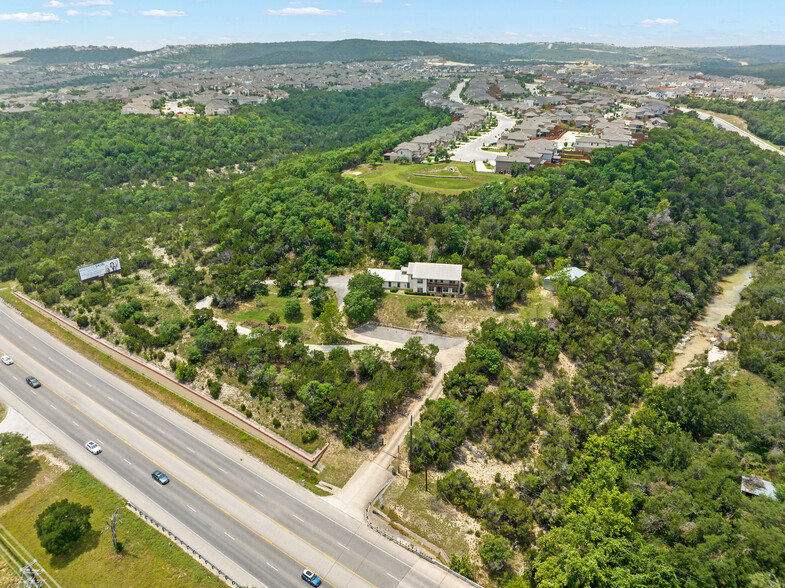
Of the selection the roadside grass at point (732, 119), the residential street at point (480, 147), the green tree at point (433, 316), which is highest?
the roadside grass at point (732, 119)

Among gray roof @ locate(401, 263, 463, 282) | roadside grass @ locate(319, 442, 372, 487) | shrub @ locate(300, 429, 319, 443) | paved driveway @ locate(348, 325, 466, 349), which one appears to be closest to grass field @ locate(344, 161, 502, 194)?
gray roof @ locate(401, 263, 463, 282)

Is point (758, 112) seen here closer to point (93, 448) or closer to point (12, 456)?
point (93, 448)

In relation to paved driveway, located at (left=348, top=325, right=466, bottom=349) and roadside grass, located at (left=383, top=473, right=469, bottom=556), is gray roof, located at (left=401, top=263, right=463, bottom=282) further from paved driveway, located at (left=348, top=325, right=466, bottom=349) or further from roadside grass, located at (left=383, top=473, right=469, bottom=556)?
roadside grass, located at (left=383, top=473, right=469, bottom=556)

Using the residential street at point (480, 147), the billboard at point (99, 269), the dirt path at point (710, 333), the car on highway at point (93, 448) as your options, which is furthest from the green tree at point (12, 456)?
the residential street at point (480, 147)

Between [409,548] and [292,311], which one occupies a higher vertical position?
[292,311]

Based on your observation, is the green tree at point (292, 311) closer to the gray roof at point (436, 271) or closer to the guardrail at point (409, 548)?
the gray roof at point (436, 271)

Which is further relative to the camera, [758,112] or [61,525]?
[758,112]

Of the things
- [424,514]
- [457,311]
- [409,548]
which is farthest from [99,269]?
[409,548]
